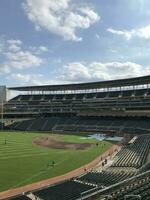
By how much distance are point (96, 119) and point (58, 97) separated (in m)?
27.5

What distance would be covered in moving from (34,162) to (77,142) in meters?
27.2

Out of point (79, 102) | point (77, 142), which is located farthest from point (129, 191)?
point (79, 102)

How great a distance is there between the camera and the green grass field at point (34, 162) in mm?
37000

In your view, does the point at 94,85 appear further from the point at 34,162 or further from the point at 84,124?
the point at 34,162

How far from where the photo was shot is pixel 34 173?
39688 mm

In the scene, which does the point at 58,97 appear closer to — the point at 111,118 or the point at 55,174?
the point at 111,118

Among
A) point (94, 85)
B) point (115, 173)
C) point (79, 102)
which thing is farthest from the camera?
point (79, 102)

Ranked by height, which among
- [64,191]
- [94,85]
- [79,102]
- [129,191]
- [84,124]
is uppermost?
[94,85]

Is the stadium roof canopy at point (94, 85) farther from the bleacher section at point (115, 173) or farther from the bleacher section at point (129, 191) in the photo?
the bleacher section at point (129, 191)

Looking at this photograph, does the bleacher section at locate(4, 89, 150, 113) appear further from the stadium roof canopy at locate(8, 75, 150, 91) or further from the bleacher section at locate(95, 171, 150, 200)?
the bleacher section at locate(95, 171, 150, 200)

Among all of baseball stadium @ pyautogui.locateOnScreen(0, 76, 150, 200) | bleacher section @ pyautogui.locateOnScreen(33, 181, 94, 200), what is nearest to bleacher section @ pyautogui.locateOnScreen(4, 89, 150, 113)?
baseball stadium @ pyautogui.locateOnScreen(0, 76, 150, 200)

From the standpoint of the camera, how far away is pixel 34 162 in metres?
46.6

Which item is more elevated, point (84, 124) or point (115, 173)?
point (84, 124)

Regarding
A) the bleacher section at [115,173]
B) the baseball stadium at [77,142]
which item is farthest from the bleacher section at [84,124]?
the bleacher section at [115,173]
